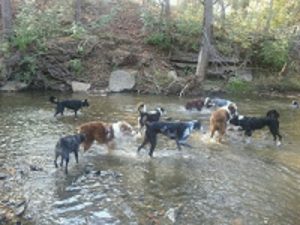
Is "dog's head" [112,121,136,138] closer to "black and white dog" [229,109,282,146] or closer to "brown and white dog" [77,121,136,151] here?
"brown and white dog" [77,121,136,151]

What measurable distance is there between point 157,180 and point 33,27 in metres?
16.7

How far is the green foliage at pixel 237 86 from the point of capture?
81.8 feet

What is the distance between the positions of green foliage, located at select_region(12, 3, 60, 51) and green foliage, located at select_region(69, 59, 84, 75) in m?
1.86

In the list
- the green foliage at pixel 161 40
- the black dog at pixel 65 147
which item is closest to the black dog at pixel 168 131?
the black dog at pixel 65 147

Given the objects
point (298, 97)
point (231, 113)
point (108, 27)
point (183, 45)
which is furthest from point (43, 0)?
point (231, 113)

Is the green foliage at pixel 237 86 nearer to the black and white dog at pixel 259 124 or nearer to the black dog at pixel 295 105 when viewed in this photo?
the black dog at pixel 295 105

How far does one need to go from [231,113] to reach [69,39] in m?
13.0

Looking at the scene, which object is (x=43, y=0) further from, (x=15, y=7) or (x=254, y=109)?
(x=254, y=109)

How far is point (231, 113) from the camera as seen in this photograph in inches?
603

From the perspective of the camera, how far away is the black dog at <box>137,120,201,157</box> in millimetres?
12430

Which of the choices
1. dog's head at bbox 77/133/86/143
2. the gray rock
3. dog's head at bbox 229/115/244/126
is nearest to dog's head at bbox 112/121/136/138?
dog's head at bbox 77/133/86/143

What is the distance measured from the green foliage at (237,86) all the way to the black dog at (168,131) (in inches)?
477

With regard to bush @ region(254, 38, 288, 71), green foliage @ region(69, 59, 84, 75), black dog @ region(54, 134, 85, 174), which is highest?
bush @ region(254, 38, 288, 71)

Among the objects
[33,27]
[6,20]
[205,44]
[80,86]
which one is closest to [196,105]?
[205,44]
